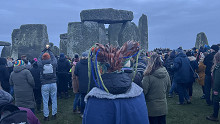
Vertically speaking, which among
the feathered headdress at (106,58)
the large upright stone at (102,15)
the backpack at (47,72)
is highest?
the large upright stone at (102,15)

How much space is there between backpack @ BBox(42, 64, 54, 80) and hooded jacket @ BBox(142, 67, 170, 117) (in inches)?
93.7

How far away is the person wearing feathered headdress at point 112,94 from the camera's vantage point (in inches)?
65.7

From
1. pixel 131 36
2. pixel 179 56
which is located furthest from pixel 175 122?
pixel 131 36

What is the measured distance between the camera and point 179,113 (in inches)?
194

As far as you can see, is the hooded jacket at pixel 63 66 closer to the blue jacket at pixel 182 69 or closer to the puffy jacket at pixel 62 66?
the puffy jacket at pixel 62 66

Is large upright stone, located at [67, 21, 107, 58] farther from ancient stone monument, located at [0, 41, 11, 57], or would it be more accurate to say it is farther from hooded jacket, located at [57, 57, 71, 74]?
ancient stone monument, located at [0, 41, 11, 57]

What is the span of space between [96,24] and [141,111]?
8.97m

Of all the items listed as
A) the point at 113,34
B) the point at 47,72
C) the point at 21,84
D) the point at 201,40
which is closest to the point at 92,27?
the point at 113,34

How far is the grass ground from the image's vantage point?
4.46 metres

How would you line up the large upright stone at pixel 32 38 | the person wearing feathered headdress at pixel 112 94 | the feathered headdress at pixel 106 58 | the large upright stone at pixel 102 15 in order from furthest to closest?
the large upright stone at pixel 32 38
the large upright stone at pixel 102 15
the feathered headdress at pixel 106 58
the person wearing feathered headdress at pixel 112 94

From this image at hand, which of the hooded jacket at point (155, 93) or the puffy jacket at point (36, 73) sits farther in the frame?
the puffy jacket at point (36, 73)

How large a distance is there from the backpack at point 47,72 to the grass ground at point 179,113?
3.75 ft

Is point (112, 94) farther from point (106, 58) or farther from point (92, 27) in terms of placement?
point (92, 27)

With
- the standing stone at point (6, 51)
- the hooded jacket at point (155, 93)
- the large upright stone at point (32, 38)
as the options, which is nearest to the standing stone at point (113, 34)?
the large upright stone at point (32, 38)
